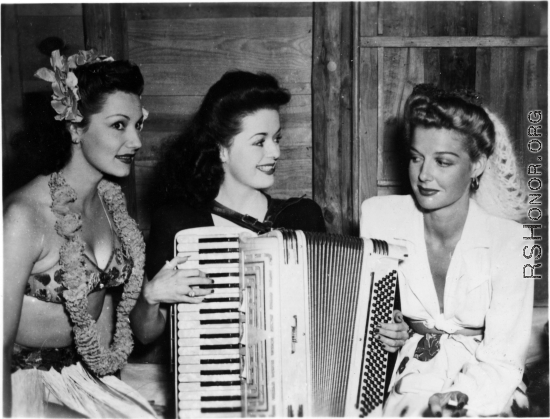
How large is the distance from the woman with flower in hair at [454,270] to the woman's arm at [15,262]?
1509 millimetres

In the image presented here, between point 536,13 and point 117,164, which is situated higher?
point 536,13

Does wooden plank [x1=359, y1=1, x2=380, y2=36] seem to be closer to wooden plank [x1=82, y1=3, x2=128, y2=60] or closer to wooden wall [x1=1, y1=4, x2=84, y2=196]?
wooden plank [x1=82, y1=3, x2=128, y2=60]

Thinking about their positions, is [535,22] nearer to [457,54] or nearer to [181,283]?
[457,54]

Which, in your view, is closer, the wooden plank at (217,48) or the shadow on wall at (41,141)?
the shadow on wall at (41,141)

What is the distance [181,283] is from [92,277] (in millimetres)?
428

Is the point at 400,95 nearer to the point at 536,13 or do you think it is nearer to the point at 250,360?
the point at 536,13

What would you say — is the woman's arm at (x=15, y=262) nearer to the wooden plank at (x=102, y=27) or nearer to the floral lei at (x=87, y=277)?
the floral lei at (x=87, y=277)

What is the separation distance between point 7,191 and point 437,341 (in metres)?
2.34

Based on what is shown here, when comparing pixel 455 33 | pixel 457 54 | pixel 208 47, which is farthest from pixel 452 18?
pixel 208 47

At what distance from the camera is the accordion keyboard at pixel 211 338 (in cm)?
232

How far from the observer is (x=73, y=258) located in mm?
2396

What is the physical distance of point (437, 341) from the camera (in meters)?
2.63

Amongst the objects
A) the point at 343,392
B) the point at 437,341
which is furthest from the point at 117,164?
the point at 437,341

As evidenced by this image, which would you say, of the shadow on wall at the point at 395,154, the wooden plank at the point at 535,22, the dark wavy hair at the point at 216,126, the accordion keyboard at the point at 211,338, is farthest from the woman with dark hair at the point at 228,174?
the wooden plank at the point at 535,22
